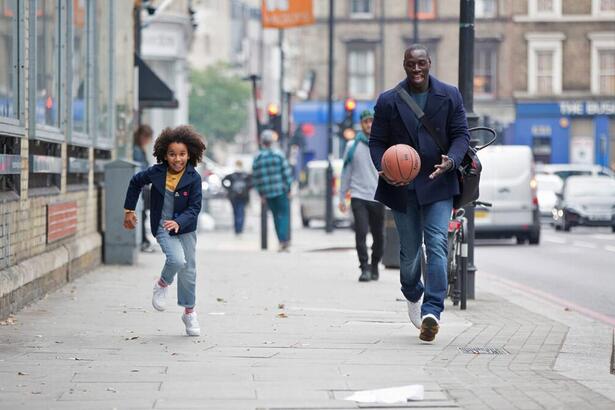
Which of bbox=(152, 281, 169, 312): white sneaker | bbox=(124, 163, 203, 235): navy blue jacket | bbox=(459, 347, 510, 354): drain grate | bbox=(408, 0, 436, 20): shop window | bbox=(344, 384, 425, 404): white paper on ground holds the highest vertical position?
bbox=(408, 0, 436, 20): shop window

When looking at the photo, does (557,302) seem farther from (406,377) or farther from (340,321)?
(406,377)

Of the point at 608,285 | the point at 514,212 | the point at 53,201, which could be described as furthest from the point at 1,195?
the point at 514,212

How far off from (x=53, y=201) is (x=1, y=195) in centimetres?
263

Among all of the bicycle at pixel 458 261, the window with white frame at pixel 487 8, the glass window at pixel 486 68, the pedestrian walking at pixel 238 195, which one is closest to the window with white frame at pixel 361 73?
the glass window at pixel 486 68

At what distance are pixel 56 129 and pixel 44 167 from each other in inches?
35.4

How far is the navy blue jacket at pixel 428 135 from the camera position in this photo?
962 cm

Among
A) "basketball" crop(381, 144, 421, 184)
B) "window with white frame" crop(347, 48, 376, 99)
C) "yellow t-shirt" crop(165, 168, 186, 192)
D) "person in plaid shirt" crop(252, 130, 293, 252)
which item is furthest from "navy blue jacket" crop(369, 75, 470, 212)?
"window with white frame" crop(347, 48, 376, 99)

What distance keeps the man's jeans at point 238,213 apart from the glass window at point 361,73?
35600 mm

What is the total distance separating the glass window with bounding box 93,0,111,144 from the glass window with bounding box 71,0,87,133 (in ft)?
2.32

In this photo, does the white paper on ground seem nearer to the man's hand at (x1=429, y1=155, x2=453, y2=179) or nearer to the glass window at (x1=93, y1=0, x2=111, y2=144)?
the man's hand at (x1=429, y1=155, x2=453, y2=179)

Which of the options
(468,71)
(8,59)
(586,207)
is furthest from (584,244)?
(8,59)

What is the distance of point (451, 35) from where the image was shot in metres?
66.4

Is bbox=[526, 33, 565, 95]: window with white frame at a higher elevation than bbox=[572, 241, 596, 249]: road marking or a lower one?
higher

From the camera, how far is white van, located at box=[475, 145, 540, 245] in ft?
90.5
